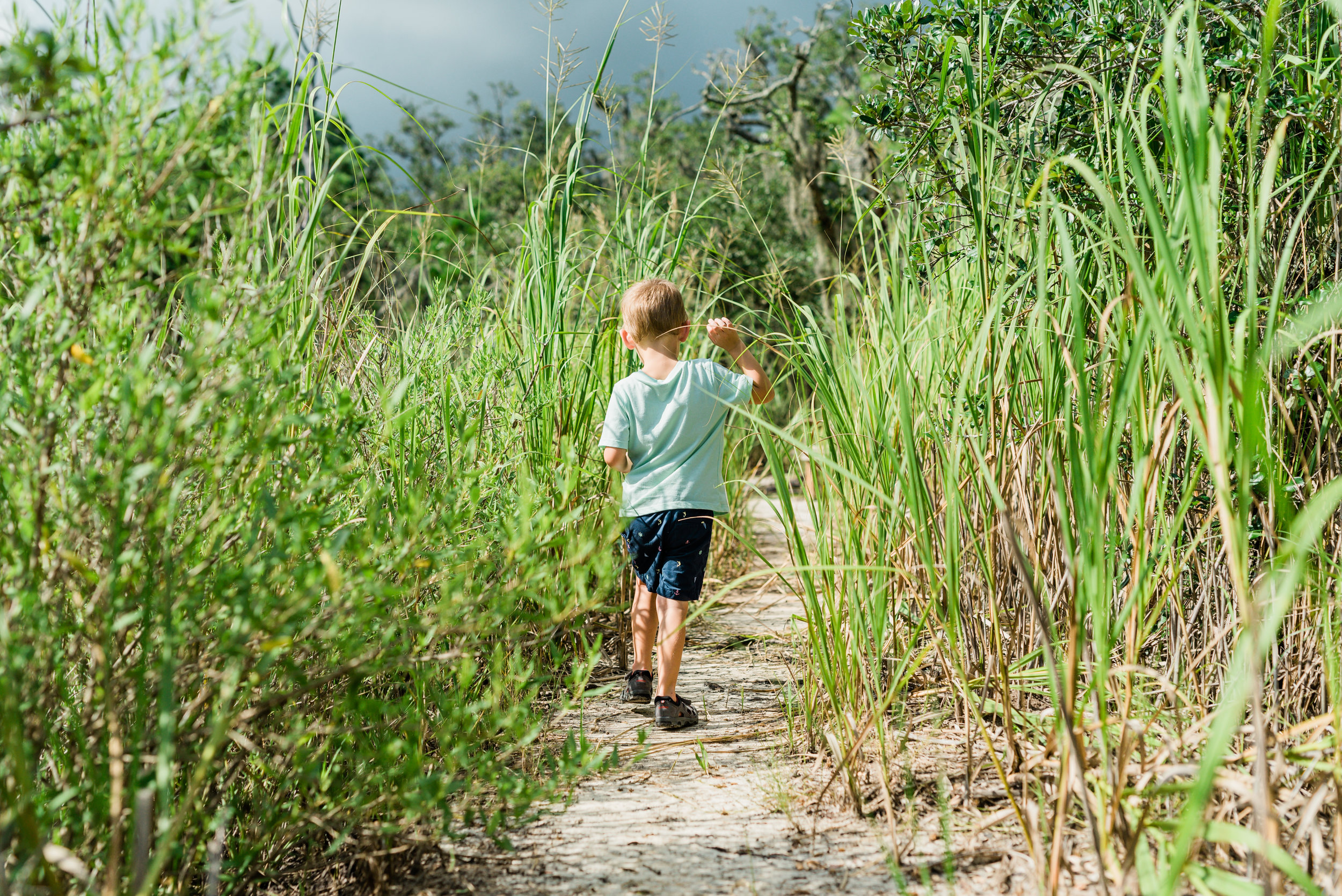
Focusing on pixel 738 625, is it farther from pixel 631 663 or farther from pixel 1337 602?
pixel 1337 602

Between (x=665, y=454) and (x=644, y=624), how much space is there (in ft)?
1.72

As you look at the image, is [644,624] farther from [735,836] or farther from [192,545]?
[192,545]

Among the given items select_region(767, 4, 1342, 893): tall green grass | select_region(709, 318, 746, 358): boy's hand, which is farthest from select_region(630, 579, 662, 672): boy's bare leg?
select_region(709, 318, 746, 358): boy's hand

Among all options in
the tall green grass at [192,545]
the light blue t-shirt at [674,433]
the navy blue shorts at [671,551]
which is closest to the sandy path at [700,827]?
the tall green grass at [192,545]

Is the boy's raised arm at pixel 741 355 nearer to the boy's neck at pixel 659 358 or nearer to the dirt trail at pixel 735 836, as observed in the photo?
the boy's neck at pixel 659 358

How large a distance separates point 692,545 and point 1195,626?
4.18ft

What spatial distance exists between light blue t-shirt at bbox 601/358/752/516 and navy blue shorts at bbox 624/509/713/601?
0.05 meters

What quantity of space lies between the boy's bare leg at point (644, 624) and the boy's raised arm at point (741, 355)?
428mm

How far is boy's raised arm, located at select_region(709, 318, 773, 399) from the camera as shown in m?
2.49

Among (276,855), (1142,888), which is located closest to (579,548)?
(276,855)

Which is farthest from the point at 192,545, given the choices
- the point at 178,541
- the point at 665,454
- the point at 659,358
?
the point at 659,358

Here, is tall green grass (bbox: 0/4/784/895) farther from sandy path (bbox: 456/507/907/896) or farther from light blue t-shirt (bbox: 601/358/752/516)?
light blue t-shirt (bbox: 601/358/752/516)

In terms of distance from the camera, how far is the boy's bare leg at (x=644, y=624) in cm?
256

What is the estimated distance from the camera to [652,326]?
2615mm
